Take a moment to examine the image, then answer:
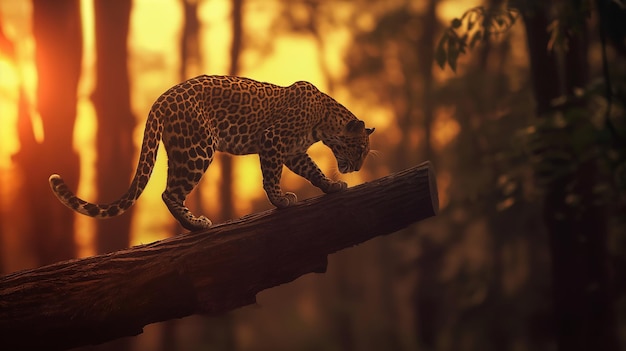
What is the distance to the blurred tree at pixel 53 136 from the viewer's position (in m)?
9.53

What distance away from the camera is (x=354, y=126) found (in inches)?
212

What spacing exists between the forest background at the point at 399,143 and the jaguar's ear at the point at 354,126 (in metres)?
0.49

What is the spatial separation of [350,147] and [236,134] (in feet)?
2.99

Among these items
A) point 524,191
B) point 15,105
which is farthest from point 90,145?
point 524,191

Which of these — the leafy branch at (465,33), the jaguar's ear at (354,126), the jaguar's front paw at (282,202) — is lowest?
the jaguar's front paw at (282,202)

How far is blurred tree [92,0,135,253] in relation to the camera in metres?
10.6

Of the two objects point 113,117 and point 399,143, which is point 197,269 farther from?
point 399,143

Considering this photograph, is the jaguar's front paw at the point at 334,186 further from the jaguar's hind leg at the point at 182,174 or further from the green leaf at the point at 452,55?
the green leaf at the point at 452,55

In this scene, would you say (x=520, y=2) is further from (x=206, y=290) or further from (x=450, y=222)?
(x=450, y=222)

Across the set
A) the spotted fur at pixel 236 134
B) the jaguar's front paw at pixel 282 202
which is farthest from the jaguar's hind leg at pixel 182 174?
the jaguar's front paw at pixel 282 202

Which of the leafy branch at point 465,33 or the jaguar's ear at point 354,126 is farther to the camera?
the leafy branch at point 465,33

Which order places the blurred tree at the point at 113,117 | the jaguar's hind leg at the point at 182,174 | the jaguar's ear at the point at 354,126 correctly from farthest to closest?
the blurred tree at the point at 113,117, the jaguar's ear at the point at 354,126, the jaguar's hind leg at the point at 182,174

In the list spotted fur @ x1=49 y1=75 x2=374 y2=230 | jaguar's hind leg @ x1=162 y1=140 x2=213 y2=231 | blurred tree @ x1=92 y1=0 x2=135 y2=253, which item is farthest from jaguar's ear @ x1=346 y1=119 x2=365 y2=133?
blurred tree @ x1=92 y1=0 x2=135 y2=253

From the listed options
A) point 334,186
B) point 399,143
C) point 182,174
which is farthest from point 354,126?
point 399,143
